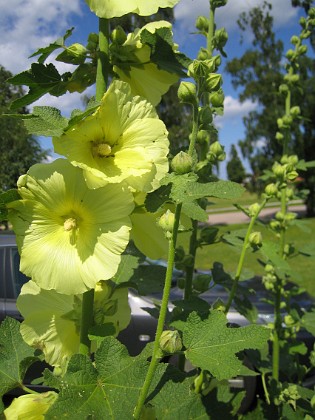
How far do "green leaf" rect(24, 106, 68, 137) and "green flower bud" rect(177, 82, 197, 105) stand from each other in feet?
0.90

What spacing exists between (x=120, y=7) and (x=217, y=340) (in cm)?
65

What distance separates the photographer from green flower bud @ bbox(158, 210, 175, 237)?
0.92 m

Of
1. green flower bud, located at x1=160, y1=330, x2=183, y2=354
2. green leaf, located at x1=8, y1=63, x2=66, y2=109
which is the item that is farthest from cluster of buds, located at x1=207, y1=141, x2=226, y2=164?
green flower bud, located at x1=160, y1=330, x2=183, y2=354

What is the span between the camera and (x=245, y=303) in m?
1.61

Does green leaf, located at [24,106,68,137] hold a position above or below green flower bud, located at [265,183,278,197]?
above

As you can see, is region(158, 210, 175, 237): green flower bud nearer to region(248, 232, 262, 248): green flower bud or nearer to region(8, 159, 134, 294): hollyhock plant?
region(8, 159, 134, 294): hollyhock plant

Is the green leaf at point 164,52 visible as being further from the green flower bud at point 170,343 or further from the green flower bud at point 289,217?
the green flower bud at point 289,217

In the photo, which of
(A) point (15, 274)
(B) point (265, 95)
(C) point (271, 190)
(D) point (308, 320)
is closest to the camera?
(C) point (271, 190)

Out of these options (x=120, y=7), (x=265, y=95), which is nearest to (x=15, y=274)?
(x=120, y=7)

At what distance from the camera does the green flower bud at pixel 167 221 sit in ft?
3.01

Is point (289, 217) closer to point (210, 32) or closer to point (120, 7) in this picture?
point (210, 32)

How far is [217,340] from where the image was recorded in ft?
2.93

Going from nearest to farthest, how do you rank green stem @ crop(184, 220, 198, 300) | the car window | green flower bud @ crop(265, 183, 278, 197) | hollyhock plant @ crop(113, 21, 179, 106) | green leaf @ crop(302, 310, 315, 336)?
hollyhock plant @ crop(113, 21, 179, 106)
green stem @ crop(184, 220, 198, 300)
green flower bud @ crop(265, 183, 278, 197)
green leaf @ crop(302, 310, 315, 336)
the car window

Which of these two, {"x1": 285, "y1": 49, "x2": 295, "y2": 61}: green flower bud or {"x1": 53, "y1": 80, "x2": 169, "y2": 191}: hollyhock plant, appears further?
{"x1": 285, "y1": 49, "x2": 295, "y2": 61}: green flower bud
